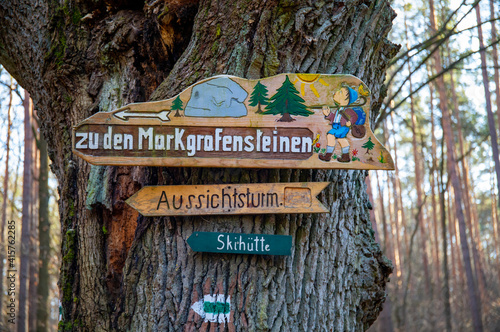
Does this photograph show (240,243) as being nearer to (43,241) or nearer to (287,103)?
(287,103)

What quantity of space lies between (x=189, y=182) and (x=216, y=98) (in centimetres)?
45

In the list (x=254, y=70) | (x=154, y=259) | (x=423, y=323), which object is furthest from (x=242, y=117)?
(x=423, y=323)

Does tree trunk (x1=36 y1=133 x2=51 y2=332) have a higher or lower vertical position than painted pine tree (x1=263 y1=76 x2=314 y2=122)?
lower

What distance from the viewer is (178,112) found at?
2.10 meters

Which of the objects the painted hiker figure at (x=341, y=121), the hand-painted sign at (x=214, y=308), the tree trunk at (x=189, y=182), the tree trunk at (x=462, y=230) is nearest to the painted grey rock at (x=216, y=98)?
the tree trunk at (x=189, y=182)

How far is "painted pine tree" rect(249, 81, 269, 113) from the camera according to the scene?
6.94 ft

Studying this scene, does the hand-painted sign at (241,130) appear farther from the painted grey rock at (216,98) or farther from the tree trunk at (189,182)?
the tree trunk at (189,182)

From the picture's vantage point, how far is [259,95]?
6.94ft

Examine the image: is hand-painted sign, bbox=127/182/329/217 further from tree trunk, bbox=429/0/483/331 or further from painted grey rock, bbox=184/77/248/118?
tree trunk, bbox=429/0/483/331

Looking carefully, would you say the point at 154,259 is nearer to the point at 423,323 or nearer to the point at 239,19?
the point at 239,19

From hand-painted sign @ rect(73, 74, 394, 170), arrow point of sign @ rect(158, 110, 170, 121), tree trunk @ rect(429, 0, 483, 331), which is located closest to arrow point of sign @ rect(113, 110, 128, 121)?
hand-painted sign @ rect(73, 74, 394, 170)

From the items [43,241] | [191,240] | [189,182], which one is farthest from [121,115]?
[43,241]

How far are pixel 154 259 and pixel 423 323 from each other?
14524 millimetres

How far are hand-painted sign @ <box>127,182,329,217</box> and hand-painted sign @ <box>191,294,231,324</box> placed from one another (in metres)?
0.40
